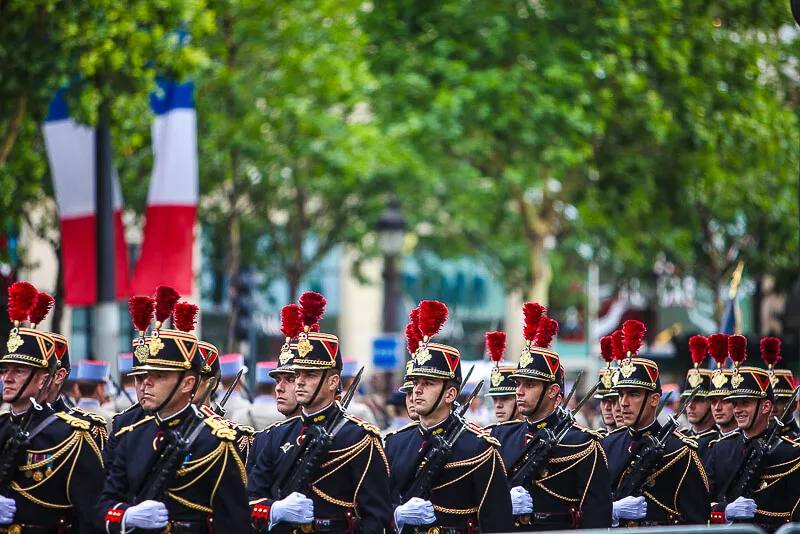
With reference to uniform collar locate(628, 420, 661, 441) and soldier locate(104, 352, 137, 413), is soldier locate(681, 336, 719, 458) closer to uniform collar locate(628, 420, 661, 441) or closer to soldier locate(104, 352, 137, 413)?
uniform collar locate(628, 420, 661, 441)

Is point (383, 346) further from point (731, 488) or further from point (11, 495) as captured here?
point (11, 495)

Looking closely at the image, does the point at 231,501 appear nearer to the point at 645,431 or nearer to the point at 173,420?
the point at 173,420

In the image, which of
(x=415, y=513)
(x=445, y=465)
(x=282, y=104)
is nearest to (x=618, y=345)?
(x=445, y=465)

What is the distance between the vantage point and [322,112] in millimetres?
28094

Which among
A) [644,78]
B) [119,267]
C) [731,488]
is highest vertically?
[644,78]

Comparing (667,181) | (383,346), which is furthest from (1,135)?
(667,181)

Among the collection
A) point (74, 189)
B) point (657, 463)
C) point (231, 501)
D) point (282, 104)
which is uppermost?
point (282, 104)

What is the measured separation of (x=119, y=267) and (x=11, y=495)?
500 inches

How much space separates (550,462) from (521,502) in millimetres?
411

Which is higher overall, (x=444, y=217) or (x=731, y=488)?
(x=444, y=217)

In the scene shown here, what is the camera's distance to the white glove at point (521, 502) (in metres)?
9.98

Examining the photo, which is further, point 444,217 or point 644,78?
point 444,217

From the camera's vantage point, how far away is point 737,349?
39.7ft

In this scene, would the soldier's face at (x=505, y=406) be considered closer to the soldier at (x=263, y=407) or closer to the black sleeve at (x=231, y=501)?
the black sleeve at (x=231, y=501)
